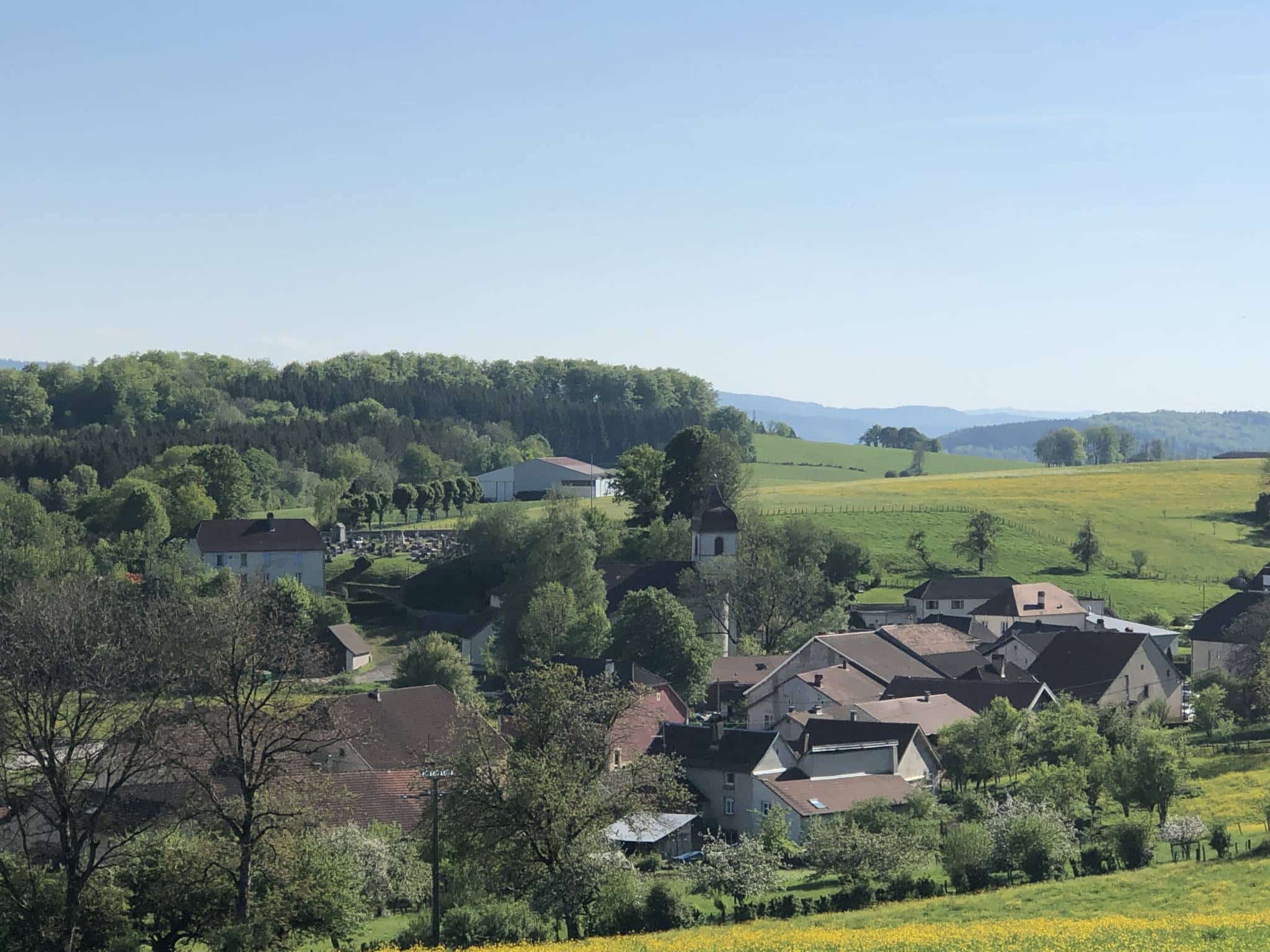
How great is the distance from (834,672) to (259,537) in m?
44.7

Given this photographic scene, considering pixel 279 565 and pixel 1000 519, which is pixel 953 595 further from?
pixel 279 565

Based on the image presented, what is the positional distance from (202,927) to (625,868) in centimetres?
1016

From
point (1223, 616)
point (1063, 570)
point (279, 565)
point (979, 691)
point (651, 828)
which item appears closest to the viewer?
point (651, 828)

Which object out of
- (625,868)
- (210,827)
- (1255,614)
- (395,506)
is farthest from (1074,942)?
(395,506)

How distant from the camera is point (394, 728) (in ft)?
196

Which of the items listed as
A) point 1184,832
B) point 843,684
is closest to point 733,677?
point 843,684

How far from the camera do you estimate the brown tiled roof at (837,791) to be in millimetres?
52312

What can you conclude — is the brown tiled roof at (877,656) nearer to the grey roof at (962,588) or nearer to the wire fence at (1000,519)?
the grey roof at (962,588)

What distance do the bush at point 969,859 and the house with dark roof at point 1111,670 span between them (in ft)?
109

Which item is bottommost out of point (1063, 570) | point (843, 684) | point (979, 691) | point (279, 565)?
point (979, 691)

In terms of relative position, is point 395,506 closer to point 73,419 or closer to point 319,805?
point 73,419

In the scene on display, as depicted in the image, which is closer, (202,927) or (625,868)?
(202,927)

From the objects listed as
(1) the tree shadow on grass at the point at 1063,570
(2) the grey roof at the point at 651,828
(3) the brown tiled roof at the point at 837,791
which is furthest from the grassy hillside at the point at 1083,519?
(2) the grey roof at the point at 651,828

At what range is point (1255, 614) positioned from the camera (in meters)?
72.9
